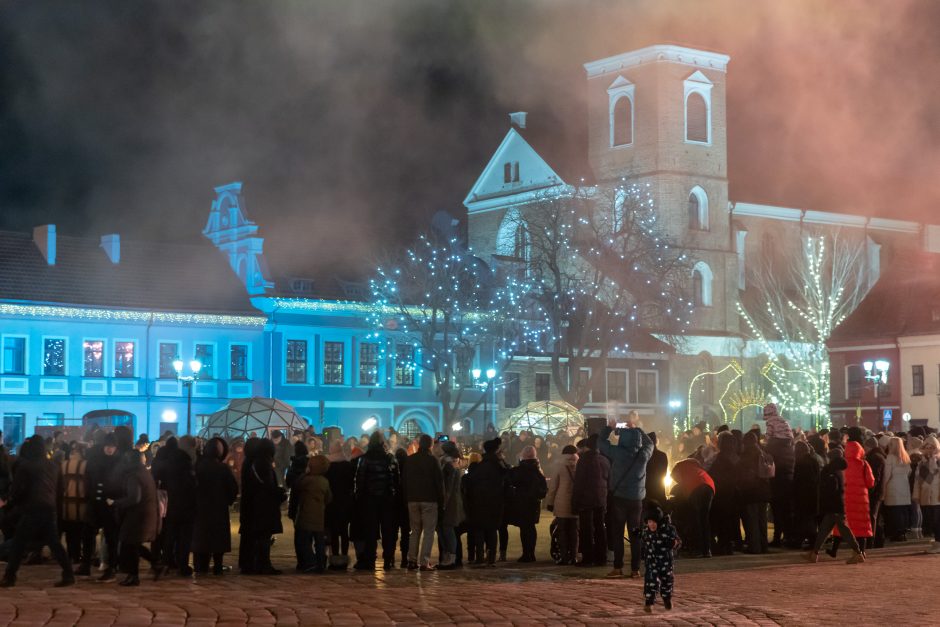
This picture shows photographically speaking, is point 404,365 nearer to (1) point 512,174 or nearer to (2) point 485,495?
(1) point 512,174

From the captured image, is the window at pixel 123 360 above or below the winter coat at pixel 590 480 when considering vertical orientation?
above

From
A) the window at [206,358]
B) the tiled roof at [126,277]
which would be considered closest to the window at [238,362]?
the window at [206,358]

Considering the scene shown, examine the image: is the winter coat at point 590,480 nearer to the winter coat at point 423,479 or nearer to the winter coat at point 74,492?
the winter coat at point 423,479

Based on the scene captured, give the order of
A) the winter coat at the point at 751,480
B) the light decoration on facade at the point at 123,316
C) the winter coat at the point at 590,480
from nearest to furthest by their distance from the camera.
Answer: the winter coat at the point at 590,480, the winter coat at the point at 751,480, the light decoration on facade at the point at 123,316

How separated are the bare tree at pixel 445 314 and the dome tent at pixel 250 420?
1603 cm

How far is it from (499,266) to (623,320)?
1546 cm

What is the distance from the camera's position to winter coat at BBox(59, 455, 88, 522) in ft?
59.3

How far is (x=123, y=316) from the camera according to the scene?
182 feet

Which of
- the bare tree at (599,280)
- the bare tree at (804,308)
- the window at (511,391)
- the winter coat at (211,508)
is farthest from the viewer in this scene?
the bare tree at (804,308)

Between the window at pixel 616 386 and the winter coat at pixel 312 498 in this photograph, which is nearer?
the winter coat at pixel 312 498

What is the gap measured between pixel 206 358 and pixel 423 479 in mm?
39841

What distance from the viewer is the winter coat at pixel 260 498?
1825cm

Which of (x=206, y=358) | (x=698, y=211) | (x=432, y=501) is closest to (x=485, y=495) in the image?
(x=432, y=501)

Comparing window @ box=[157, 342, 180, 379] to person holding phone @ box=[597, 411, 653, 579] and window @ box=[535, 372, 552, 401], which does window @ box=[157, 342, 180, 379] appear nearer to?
window @ box=[535, 372, 552, 401]
